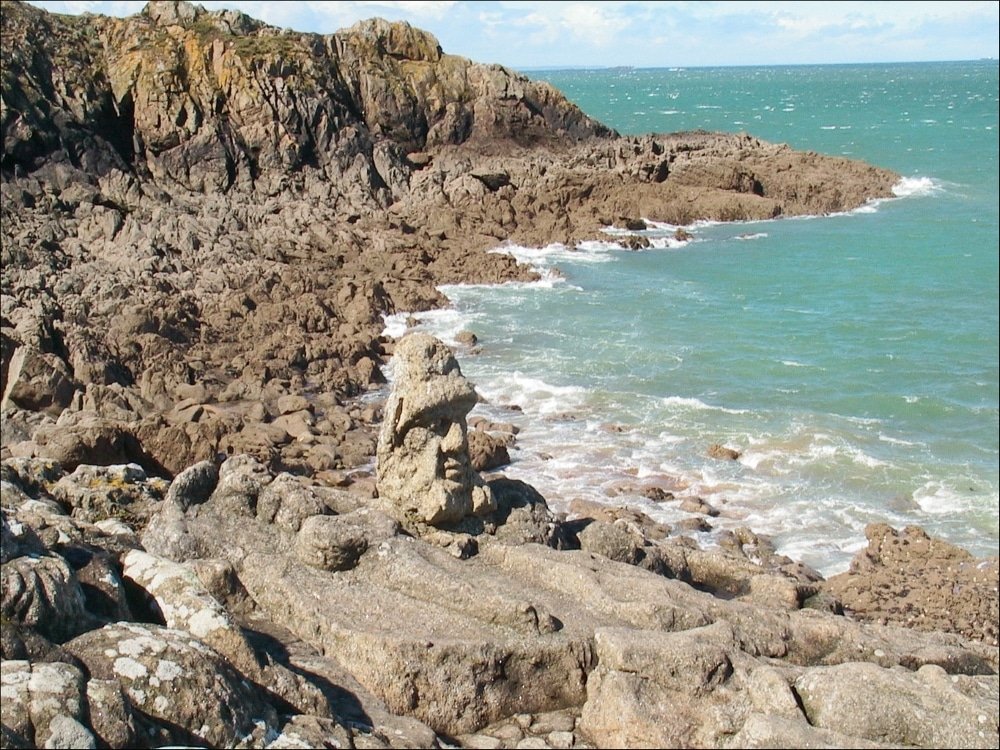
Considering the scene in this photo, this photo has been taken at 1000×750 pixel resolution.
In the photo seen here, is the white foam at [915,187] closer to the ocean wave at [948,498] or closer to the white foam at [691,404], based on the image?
the white foam at [691,404]

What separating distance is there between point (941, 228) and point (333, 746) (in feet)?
182

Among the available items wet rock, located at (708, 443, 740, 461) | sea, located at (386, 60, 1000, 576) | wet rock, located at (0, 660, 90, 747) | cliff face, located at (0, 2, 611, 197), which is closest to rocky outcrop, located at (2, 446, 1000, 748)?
wet rock, located at (0, 660, 90, 747)

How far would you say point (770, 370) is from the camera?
34312 millimetres

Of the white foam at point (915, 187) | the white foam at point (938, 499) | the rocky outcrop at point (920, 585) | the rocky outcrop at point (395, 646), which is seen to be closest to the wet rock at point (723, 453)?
the white foam at point (938, 499)

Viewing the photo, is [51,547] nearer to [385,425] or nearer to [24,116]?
[385,425]

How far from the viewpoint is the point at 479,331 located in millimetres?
39062

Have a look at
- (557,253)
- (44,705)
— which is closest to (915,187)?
(557,253)

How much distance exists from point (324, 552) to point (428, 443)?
2.53 m

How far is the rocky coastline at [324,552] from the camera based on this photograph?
8.70 metres

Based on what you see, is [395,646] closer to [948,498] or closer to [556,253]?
[948,498]

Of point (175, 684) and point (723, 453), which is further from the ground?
point (175, 684)

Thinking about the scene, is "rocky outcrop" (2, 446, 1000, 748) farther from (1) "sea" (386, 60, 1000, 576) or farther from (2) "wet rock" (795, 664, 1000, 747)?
(1) "sea" (386, 60, 1000, 576)

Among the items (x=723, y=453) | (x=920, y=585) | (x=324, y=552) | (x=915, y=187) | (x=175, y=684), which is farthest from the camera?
(x=915, y=187)

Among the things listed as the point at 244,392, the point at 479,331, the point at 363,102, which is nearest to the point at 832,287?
the point at 479,331
